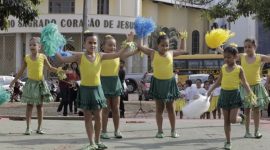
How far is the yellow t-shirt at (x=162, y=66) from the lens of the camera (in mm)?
9719

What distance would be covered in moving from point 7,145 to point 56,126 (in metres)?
2.97

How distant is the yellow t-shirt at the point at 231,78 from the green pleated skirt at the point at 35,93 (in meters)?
3.11

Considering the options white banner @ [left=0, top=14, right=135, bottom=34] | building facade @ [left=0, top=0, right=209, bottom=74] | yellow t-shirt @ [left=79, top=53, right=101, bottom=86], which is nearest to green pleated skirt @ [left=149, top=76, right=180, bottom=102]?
yellow t-shirt @ [left=79, top=53, right=101, bottom=86]

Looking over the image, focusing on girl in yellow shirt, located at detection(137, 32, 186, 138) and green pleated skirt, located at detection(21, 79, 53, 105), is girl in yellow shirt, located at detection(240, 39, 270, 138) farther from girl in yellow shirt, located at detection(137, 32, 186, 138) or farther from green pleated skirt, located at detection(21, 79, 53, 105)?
green pleated skirt, located at detection(21, 79, 53, 105)

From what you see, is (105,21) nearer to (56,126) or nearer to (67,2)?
(67,2)

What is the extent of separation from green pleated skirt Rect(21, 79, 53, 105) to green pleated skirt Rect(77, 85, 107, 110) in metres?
1.89

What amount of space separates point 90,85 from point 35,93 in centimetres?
206

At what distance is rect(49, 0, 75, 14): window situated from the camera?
1644 inches

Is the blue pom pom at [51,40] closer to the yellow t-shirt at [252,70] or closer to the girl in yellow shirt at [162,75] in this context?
the girl in yellow shirt at [162,75]

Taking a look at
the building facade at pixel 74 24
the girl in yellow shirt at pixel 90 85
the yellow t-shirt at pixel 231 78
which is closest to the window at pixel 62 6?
the building facade at pixel 74 24

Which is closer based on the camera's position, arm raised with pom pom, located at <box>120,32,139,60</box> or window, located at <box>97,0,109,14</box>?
arm raised with pom pom, located at <box>120,32,139,60</box>

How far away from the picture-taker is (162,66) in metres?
9.72

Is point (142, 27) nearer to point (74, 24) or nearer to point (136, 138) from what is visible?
point (136, 138)

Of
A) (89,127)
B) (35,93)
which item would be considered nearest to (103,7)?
(35,93)
